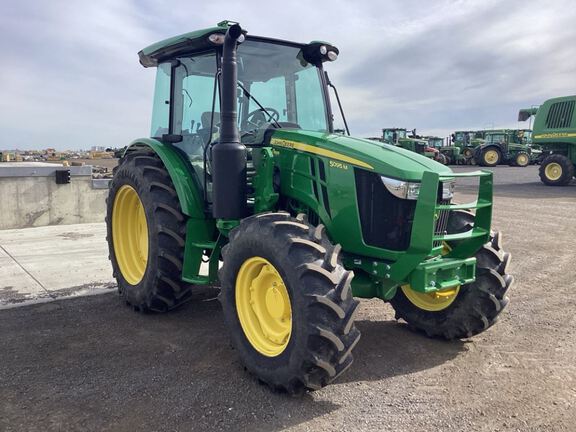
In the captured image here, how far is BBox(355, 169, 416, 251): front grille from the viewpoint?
3424 mm

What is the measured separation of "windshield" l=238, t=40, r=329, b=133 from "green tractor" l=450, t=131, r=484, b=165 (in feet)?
98.1

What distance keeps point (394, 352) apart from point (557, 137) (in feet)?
55.7

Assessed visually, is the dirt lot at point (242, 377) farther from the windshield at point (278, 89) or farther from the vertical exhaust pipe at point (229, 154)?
the windshield at point (278, 89)

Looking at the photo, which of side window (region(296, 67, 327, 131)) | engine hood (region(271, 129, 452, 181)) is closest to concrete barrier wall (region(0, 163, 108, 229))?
side window (region(296, 67, 327, 131))

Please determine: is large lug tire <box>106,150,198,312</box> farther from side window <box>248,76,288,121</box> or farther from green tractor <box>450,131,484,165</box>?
green tractor <box>450,131,484,165</box>

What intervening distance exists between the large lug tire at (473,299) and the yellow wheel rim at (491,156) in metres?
29.1

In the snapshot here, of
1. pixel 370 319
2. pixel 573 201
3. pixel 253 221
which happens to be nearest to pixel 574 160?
pixel 573 201

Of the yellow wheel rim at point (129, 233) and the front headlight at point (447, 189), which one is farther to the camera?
the yellow wheel rim at point (129, 233)

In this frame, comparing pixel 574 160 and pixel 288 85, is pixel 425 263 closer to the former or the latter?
pixel 288 85

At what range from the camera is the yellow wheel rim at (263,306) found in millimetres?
3375

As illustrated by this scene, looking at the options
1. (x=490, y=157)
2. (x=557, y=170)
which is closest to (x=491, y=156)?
(x=490, y=157)

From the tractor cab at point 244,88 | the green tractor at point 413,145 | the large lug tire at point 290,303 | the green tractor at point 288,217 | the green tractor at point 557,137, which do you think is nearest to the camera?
the large lug tire at point 290,303

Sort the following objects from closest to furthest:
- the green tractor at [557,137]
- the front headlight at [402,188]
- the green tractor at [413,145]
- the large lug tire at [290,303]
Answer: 1. the large lug tire at [290,303]
2. the front headlight at [402,188]
3. the green tractor at [557,137]
4. the green tractor at [413,145]

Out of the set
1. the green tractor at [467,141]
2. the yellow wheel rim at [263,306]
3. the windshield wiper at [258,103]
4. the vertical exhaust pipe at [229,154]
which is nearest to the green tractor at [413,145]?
the green tractor at [467,141]
